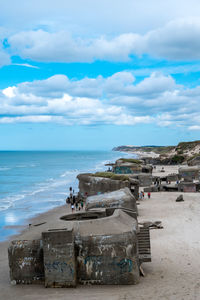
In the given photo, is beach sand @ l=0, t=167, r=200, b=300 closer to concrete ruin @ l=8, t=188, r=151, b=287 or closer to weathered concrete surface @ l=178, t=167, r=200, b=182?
concrete ruin @ l=8, t=188, r=151, b=287

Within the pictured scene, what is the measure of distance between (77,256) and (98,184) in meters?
21.9

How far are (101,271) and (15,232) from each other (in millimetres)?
13954

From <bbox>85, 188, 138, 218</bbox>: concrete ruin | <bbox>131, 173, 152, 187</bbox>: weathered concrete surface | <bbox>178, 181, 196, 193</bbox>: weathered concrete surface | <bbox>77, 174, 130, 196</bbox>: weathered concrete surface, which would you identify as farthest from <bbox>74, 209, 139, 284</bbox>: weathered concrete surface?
<bbox>131, 173, 152, 187</bbox>: weathered concrete surface

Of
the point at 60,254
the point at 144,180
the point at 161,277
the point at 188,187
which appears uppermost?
the point at 60,254

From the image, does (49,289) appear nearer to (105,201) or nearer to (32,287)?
(32,287)

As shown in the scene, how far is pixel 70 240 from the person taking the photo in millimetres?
11906

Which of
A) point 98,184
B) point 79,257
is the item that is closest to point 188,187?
point 98,184

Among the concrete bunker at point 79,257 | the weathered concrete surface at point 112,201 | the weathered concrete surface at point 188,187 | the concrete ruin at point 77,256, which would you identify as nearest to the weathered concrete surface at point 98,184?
the weathered concrete surface at point 112,201

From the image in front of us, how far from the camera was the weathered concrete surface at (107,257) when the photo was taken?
12.1m

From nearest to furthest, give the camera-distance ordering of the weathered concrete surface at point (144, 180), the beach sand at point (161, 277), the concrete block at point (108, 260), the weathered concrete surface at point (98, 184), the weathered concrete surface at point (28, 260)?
the beach sand at point (161, 277)
the concrete block at point (108, 260)
the weathered concrete surface at point (28, 260)
the weathered concrete surface at point (98, 184)
the weathered concrete surface at point (144, 180)

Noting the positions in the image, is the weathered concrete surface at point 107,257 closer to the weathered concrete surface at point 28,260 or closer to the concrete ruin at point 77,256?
the concrete ruin at point 77,256

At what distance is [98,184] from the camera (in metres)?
34.1

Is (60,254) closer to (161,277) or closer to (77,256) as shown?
(77,256)

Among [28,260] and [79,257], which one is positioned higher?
[79,257]
